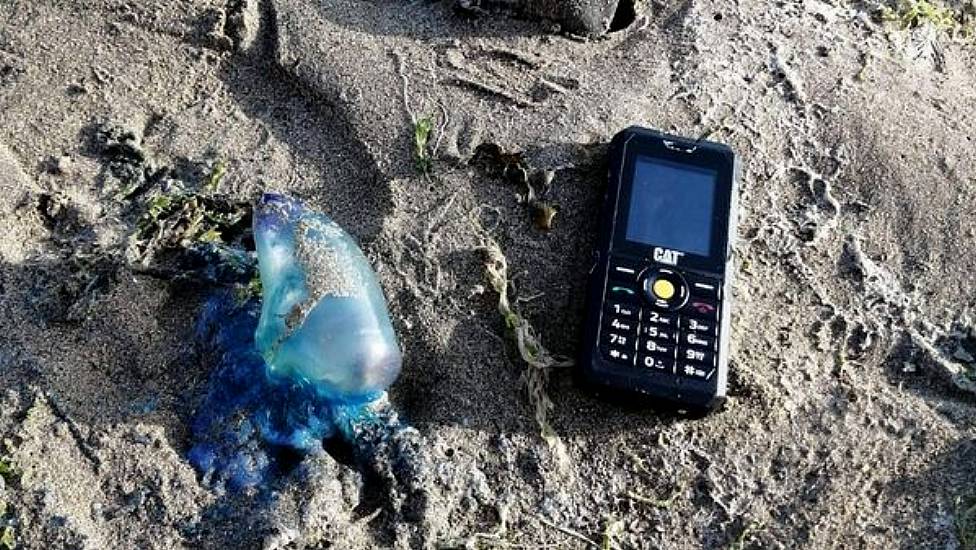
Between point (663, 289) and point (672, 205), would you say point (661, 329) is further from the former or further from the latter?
point (672, 205)

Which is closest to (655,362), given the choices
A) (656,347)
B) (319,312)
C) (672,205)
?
(656,347)

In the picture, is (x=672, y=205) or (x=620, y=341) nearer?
(x=620, y=341)

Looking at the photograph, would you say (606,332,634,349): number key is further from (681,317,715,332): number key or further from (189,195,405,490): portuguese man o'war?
(189,195,405,490): portuguese man o'war

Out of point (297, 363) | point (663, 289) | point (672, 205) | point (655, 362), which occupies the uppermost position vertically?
point (672, 205)

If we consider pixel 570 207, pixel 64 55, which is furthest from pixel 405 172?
pixel 64 55

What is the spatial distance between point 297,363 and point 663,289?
650 mm

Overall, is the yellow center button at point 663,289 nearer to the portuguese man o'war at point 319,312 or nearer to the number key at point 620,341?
the number key at point 620,341

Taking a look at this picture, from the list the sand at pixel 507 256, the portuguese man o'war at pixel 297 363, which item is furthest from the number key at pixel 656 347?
the portuguese man o'war at pixel 297 363

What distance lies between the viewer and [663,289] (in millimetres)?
2139

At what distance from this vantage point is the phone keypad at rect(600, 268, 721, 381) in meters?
2.07

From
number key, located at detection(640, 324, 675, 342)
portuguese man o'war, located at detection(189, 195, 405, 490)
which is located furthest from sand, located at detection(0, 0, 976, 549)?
number key, located at detection(640, 324, 675, 342)

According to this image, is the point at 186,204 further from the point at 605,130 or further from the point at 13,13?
the point at 605,130

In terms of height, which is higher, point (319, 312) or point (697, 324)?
point (697, 324)

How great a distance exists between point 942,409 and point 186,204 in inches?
56.7
